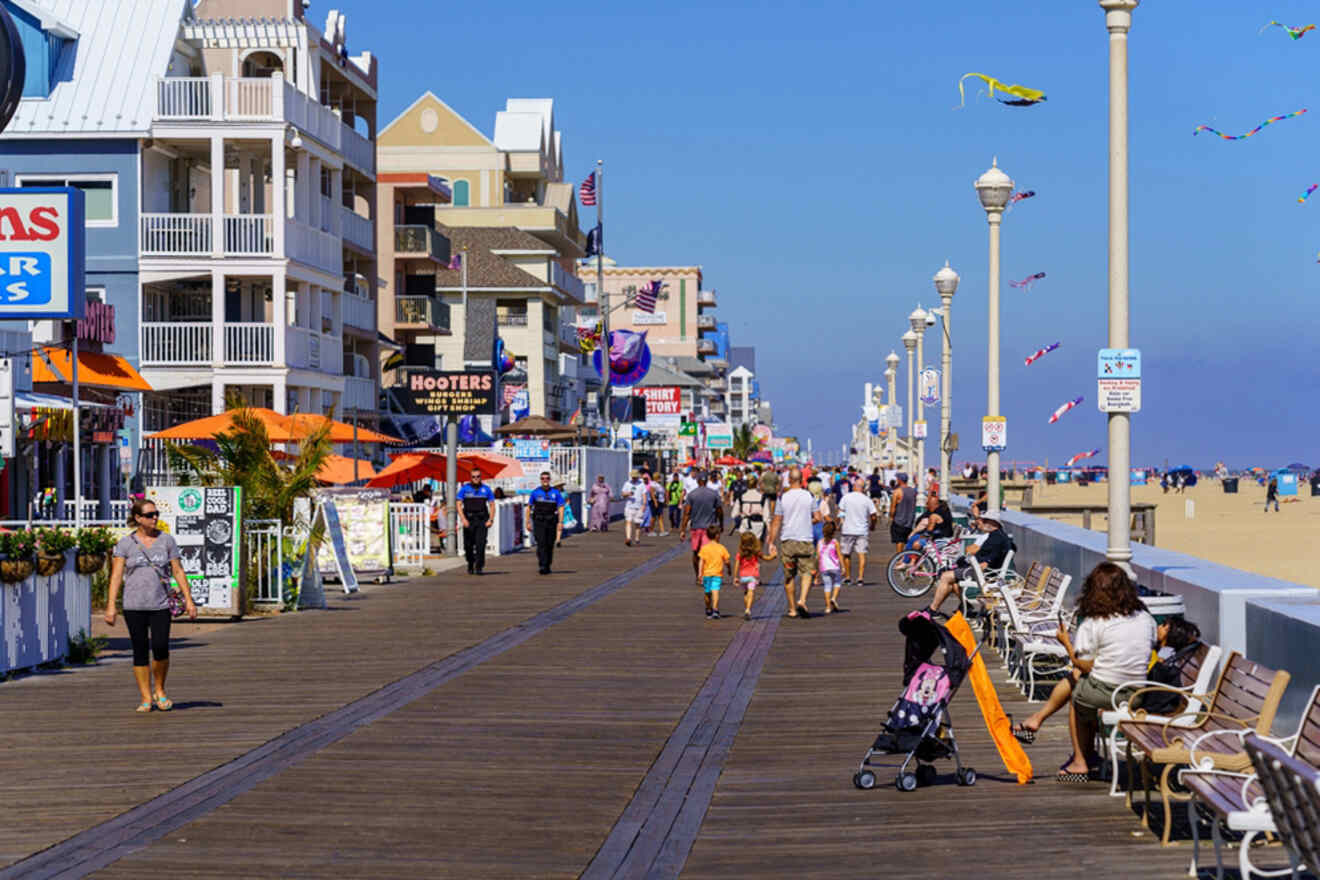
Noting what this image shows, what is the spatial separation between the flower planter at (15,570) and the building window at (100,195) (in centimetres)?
2893

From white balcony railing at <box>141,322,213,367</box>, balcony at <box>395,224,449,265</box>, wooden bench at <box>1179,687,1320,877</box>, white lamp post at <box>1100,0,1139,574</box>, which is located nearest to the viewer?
wooden bench at <box>1179,687,1320,877</box>

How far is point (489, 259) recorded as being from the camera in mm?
86562

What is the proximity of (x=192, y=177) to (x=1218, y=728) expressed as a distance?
42.3 m

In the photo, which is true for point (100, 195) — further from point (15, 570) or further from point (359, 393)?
point (15, 570)

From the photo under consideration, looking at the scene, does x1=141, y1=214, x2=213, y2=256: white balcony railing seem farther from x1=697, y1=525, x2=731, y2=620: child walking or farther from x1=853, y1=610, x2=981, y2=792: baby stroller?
x1=853, y1=610, x2=981, y2=792: baby stroller

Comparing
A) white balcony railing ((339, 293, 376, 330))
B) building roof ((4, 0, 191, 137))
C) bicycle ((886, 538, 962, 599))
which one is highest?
building roof ((4, 0, 191, 137))

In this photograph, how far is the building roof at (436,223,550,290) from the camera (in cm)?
8575

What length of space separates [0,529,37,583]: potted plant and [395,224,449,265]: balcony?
165ft

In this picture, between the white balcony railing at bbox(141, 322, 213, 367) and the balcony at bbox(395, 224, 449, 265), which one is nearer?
the white balcony railing at bbox(141, 322, 213, 367)

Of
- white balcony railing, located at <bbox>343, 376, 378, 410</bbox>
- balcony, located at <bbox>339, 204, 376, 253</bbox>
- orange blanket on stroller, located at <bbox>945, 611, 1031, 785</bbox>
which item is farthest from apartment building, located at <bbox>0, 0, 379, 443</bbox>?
orange blanket on stroller, located at <bbox>945, 611, 1031, 785</bbox>

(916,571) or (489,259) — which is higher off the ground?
(489,259)

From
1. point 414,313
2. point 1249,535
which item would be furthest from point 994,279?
point 414,313

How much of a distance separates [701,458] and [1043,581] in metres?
92.5

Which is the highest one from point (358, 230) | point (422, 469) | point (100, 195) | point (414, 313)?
point (358, 230)
